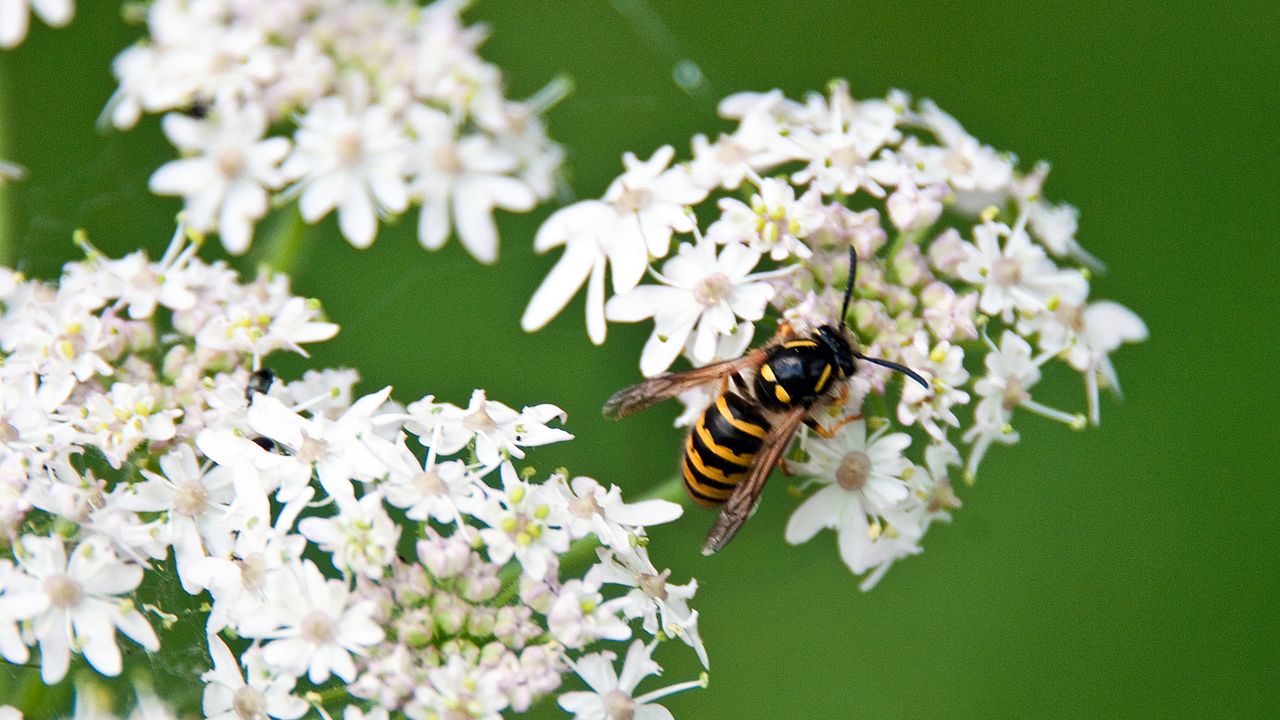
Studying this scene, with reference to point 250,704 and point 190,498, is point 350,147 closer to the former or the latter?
point 190,498

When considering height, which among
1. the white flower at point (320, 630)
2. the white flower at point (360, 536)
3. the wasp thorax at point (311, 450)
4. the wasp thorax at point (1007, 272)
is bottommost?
the white flower at point (320, 630)

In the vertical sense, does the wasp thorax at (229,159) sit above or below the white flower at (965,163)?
below

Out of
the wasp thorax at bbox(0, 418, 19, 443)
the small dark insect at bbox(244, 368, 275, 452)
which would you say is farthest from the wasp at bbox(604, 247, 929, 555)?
the wasp thorax at bbox(0, 418, 19, 443)

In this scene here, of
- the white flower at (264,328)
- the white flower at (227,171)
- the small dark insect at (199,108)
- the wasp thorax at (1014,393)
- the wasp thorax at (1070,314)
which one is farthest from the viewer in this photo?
the small dark insect at (199,108)

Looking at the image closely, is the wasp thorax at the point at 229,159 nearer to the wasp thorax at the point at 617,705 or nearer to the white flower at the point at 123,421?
the white flower at the point at 123,421

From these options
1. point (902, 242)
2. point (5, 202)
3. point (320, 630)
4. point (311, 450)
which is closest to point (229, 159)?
point (5, 202)

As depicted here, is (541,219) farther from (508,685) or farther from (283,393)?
(508,685)

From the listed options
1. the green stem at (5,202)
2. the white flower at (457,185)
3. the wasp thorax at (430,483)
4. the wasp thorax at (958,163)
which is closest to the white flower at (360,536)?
the wasp thorax at (430,483)
